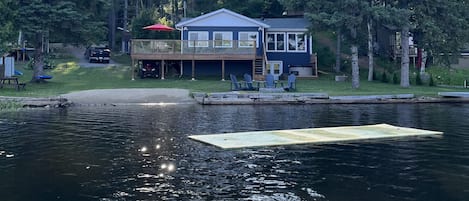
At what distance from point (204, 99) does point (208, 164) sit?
13.9 m

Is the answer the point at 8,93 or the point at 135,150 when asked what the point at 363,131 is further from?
the point at 8,93

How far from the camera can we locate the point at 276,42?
40000 millimetres

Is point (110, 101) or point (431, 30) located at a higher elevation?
point (431, 30)

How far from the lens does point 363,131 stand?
55.3ft

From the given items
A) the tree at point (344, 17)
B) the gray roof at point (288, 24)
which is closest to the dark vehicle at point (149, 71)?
the gray roof at point (288, 24)

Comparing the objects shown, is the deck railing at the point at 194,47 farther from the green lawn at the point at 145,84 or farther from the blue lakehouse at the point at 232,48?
the green lawn at the point at 145,84

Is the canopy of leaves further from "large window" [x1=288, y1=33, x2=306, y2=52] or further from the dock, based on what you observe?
the dock

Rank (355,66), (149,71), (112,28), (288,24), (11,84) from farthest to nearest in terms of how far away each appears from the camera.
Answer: (112,28) < (288,24) < (149,71) < (355,66) < (11,84)

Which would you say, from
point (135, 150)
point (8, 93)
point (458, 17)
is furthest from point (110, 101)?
point (458, 17)

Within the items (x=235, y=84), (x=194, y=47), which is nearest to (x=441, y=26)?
(x=235, y=84)

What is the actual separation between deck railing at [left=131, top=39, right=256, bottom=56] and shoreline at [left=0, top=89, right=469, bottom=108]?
7.60 meters

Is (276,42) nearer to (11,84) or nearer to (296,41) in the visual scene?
(296,41)

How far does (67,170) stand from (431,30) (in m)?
26.0

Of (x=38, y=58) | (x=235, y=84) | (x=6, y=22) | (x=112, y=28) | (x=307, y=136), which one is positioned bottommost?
(x=307, y=136)
